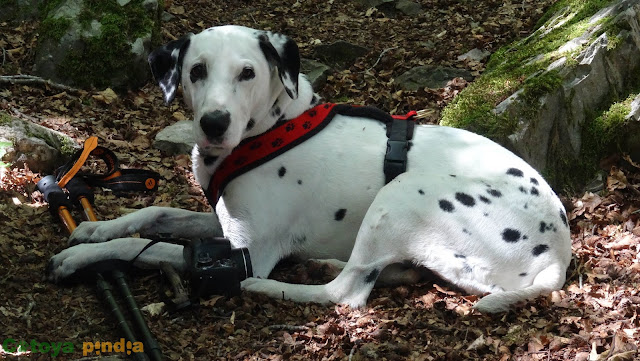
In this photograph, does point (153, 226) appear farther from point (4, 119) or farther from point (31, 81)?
point (31, 81)

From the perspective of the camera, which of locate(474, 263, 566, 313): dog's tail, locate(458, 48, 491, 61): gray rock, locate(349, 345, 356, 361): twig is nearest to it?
locate(349, 345, 356, 361): twig

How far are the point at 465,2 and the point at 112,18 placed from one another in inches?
216

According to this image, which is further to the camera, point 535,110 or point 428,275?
point 535,110

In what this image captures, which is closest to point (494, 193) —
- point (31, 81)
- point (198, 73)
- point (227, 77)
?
point (227, 77)

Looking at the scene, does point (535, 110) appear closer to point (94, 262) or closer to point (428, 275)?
point (428, 275)

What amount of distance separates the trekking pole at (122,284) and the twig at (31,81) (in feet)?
7.94

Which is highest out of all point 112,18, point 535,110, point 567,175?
point 112,18

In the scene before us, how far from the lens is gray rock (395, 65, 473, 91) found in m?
8.30

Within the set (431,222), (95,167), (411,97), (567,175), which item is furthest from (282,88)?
(411,97)

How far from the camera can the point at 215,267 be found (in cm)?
444

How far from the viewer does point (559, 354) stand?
12.9 feet

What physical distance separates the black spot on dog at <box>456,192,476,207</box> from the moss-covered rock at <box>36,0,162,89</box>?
183 inches

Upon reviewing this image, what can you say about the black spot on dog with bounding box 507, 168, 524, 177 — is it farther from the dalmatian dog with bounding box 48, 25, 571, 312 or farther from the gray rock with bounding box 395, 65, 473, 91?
the gray rock with bounding box 395, 65, 473, 91

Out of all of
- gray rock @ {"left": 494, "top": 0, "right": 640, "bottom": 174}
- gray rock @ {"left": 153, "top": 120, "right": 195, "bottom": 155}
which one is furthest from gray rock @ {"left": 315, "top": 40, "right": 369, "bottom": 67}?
gray rock @ {"left": 494, "top": 0, "right": 640, "bottom": 174}
